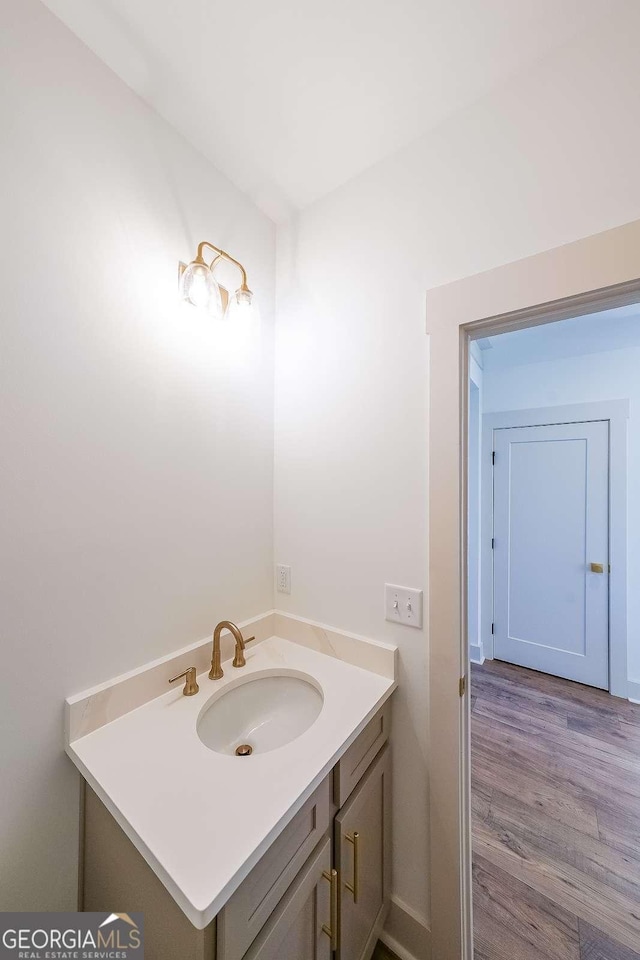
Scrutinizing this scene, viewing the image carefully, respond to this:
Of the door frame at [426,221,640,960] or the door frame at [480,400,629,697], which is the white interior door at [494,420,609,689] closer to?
the door frame at [480,400,629,697]

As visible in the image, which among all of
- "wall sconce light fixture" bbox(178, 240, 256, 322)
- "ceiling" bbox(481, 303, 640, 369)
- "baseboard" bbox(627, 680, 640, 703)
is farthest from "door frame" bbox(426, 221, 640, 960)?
"baseboard" bbox(627, 680, 640, 703)

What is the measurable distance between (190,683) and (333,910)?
25.2 inches

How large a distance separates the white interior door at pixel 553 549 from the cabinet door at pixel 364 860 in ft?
7.29

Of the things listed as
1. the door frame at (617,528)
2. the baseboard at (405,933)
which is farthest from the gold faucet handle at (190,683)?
the door frame at (617,528)

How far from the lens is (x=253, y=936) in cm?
59

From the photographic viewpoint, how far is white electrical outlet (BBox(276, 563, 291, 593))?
4.52ft

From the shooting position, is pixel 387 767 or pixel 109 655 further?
pixel 387 767

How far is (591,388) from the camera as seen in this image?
2.53 metres

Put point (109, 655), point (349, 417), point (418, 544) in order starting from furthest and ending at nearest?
point (349, 417) → point (418, 544) → point (109, 655)

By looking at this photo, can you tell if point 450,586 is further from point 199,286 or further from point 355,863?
point 199,286

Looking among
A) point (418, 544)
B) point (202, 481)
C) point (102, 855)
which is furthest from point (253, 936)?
point (202, 481)

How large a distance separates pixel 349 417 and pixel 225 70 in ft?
3.36

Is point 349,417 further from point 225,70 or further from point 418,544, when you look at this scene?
point 225,70

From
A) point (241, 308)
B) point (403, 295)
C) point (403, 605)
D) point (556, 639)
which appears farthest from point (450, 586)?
point (556, 639)
